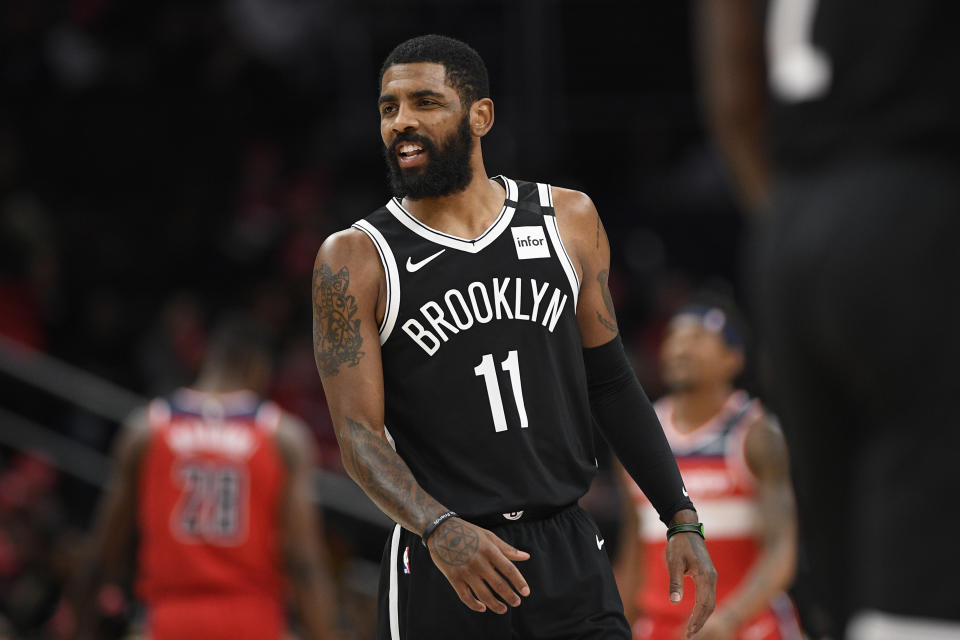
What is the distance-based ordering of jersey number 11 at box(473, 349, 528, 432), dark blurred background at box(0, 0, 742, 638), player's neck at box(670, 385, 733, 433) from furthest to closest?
1. dark blurred background at box(0, 0, 742, 638)
2. player's neck at box(670, 385, 733, 433)
3. jersey number 11 at box(473, 349, 528, 432)

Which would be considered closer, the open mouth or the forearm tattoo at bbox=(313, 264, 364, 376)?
the forearm tattoo at bbox=(313, 264, 364, 376)

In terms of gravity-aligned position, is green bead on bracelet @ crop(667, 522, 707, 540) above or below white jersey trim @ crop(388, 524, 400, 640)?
above

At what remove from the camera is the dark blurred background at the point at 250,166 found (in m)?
10.8

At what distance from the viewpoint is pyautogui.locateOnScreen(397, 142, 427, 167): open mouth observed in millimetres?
3842

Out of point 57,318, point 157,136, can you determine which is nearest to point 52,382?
point 57,318

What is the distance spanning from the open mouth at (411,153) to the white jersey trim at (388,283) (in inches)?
8.7

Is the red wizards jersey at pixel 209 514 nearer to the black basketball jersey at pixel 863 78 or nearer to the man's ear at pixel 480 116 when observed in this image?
the man's ear at pixel 480 116

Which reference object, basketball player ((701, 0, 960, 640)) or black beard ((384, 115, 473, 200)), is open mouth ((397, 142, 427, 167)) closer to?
black beard ((384, 115, 473, 200))

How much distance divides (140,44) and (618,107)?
4.49 m

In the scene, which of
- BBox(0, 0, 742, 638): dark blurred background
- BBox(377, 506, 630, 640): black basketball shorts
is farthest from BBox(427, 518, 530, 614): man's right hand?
BBox(0, 0, 742, 638): dark blurred background

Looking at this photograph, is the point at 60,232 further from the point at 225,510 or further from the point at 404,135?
the point at 404,135

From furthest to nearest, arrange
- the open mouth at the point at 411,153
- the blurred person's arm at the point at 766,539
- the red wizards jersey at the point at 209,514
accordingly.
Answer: the red wizards jersey at the point at 209,514 < the blurred person's arm at the point at 766,539 < the open mouth at the point at 411,153

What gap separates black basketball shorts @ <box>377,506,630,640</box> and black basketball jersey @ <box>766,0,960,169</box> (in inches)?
72.3

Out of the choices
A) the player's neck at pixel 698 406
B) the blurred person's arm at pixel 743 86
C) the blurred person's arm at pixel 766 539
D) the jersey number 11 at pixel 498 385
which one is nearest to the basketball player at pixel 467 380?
the jersey number 11 at pixel 498 385
